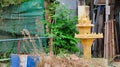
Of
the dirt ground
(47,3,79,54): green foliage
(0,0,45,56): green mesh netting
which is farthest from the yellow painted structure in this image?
(0,0,45,56): green mesh netting

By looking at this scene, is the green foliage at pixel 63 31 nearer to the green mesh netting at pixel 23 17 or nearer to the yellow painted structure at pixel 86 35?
the green mesh netting at pixel 23 17

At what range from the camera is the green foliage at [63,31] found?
10930mm

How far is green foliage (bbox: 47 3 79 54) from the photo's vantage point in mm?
10930

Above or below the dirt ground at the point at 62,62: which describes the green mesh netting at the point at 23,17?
above

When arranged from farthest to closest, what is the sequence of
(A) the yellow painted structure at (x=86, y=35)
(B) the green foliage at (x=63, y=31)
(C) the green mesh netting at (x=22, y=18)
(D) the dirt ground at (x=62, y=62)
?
1. (C) the green mesh netting at (x=22, y=18)
2. (B) the green foliage at (x=63, y=31)
3. (A) the yellow painted structure at (x=86, y=35)
4. (D) the dirt ground at (x=62, y=62)

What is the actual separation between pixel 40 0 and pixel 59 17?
110 centimetres

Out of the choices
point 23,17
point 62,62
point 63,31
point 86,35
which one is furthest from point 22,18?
point 62,62

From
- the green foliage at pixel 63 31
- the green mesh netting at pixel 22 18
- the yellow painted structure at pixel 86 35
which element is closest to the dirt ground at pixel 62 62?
the yellow painted structure at pixel 86 35

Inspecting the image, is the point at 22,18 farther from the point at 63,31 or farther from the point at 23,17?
the point at 63,31

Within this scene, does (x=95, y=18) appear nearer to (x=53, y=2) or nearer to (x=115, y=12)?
(x=115, y=12)

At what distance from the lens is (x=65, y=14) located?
440 inches

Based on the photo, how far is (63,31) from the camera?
1120 cm

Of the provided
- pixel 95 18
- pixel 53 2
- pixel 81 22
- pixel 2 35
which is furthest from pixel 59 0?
pixel 81 22

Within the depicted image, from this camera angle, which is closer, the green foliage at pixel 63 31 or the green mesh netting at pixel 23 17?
the green foliage at pixel 63 31
